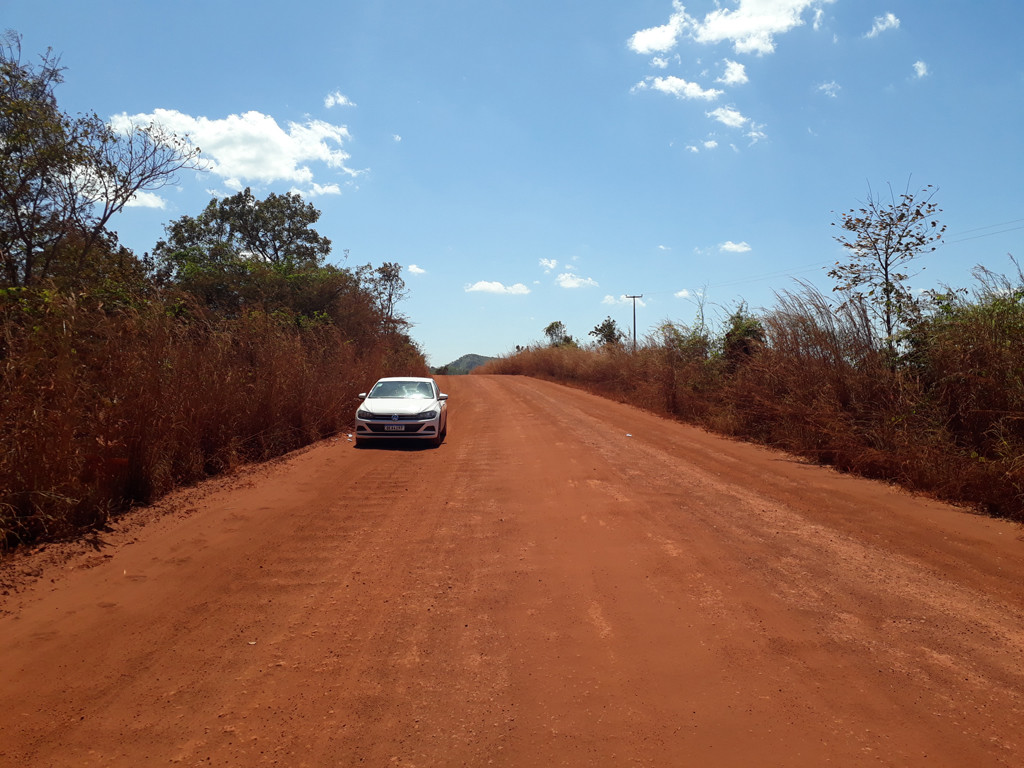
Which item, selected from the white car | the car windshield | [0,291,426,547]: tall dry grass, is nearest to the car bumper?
the white car

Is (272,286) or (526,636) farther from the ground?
(272,286)

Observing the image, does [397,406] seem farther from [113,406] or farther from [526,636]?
[526,636]

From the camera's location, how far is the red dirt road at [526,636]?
10.1 ft

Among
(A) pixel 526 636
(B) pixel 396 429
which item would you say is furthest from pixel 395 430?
(A) pixel 526 636

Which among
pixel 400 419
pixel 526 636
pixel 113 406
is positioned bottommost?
pixel 526 636

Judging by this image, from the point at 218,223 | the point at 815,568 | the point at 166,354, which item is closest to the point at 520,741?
the point at 815,568

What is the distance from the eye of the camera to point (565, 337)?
57.5 m

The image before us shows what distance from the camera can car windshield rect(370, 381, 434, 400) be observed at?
14.0 metres

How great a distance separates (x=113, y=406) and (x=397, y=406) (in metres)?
6.60

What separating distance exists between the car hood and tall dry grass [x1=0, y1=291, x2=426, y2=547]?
6.45ft

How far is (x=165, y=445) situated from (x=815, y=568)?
8181mm

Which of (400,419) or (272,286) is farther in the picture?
(272,286)

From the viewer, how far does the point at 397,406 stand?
1320 centimetres

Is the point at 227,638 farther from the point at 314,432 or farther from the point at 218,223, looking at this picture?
the point at 218,223
